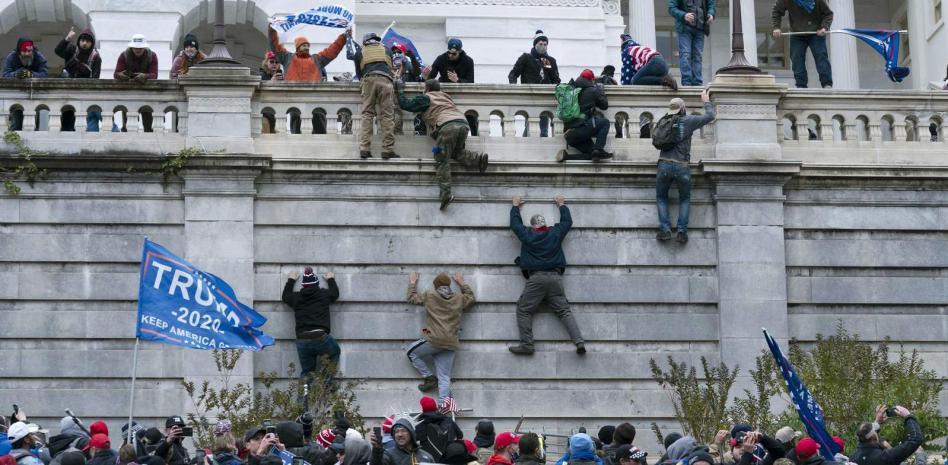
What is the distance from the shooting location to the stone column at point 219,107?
31.4 metres

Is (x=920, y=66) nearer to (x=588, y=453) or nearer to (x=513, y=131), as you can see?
(x=513, y=131)

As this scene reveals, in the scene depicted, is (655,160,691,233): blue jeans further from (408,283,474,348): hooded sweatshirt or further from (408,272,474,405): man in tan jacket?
(408,272,474,405): man in tan jacket

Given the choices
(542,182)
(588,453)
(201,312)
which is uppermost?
(542,182)

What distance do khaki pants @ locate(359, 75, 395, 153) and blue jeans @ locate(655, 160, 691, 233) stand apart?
4.14m

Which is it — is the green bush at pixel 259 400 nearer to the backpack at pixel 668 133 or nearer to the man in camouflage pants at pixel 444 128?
the man in camouflage pants at pixel 444 128

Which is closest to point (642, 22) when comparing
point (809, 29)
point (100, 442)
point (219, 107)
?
point (809, 29)

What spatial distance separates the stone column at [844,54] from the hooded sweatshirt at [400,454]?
1333 inches

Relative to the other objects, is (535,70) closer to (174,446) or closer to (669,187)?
(669,187)

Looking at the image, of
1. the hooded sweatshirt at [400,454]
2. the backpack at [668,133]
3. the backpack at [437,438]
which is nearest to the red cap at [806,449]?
the hooded sweatshirt at [400,454]

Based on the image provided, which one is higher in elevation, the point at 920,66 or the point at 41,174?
the point at 920,66

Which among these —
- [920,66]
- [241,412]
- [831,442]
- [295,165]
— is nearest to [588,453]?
[831,442]

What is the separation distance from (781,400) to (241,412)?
8.12 m

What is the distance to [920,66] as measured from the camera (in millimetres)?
57969

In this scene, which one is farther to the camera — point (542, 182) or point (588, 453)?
point (542, 182)
